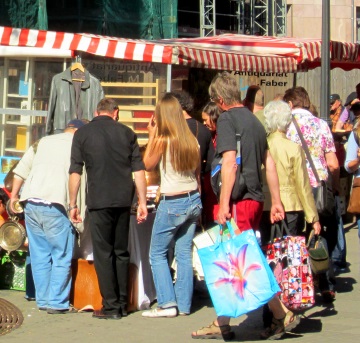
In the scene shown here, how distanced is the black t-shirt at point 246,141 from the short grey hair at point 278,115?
0.56 metres

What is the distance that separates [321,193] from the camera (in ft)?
27.8

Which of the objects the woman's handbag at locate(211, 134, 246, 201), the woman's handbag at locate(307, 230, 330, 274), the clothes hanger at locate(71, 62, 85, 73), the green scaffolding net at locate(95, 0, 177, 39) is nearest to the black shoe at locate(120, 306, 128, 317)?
the woman's handbag at locate(211, 134, 246, 201)

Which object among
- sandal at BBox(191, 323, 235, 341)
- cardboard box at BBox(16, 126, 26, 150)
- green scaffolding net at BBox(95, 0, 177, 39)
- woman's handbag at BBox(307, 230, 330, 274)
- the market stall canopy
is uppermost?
green scaffolding net at BBox(95, 0, 177, 39)

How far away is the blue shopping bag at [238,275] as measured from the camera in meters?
6.77

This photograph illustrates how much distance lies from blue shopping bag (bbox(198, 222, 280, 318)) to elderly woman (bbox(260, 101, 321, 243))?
0.99 meters

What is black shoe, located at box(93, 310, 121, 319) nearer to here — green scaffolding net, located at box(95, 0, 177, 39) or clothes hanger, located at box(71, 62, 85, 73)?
clothes hanger, located at box(71, 62, 85, 73)

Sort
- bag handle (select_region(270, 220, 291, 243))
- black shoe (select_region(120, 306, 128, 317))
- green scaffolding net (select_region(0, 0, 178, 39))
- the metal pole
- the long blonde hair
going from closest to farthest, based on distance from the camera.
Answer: bag handle (select_region(270, 220, 291, 243))
the long blonde hair
black shoe (select_region(120, 306, 128, 317))
the metal pole
green scaffolding net (select_region(0, 0, 178, 39))

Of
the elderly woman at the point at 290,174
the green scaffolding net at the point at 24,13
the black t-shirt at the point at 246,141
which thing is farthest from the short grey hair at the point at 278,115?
the green scaffolding net at the point at 24,13

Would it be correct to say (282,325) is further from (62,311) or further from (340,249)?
(340,249)

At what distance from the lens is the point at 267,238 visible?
852 centimetres

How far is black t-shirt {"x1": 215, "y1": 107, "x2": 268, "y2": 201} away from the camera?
23.6 ft

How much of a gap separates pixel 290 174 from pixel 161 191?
110 cm

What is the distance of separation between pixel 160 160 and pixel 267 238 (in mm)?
1297

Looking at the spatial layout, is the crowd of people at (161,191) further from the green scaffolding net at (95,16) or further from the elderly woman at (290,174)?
the green scaffolding net at (95,16)
